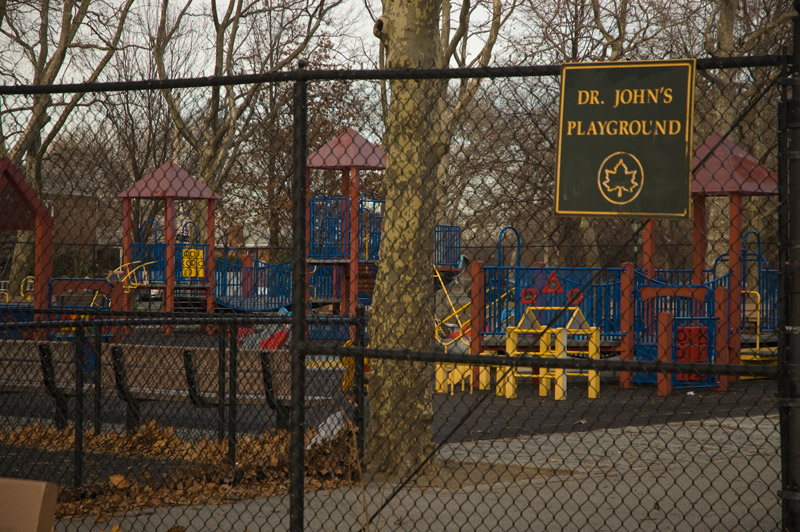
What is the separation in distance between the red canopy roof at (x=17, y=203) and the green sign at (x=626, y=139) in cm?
1419

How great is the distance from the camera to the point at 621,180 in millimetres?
3375

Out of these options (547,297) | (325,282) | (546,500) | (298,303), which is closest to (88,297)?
(325,282)

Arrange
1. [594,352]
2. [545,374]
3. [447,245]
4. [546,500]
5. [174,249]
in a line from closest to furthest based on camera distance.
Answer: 1. [546,500]
2. [545,374]
3. [594,352]
4. [174,249]
5. [447,245]

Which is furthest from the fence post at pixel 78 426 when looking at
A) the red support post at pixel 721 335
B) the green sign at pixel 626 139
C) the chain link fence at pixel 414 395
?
the red support post at pixel 721 335

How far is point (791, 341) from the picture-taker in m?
3.23

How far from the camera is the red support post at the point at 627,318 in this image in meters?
12.0

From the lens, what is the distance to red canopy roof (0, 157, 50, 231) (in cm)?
1559

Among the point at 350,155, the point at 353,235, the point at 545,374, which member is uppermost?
the point at 350,155

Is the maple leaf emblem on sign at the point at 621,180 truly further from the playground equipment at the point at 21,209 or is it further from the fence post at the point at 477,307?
the playground equipment at the point at 21,209

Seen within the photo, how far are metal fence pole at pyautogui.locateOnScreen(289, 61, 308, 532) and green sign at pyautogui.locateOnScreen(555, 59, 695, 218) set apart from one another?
1.18m

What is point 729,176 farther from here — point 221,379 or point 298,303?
point 298,303

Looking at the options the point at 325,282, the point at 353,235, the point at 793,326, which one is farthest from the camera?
the point at 325,282

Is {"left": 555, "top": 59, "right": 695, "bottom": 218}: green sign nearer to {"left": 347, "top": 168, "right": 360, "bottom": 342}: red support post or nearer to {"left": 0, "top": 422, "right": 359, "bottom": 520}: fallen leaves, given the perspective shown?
{"left": 0, "top": 422, "right": 359, "bottom": 520}: fallen leaves

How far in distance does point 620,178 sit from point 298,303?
1.52m
